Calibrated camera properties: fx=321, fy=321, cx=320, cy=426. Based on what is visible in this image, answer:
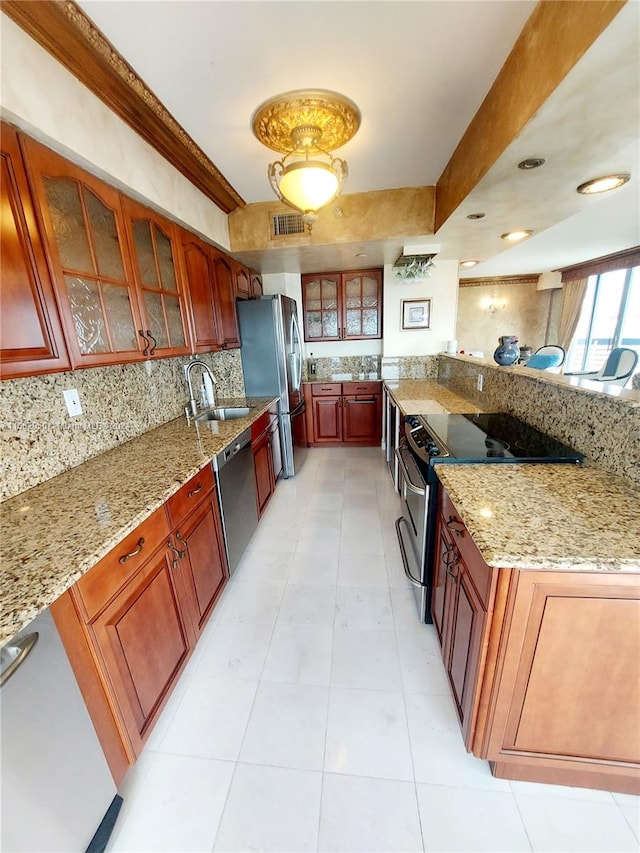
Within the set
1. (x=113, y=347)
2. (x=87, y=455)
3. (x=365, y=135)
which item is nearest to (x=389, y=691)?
(x=87, y=455)

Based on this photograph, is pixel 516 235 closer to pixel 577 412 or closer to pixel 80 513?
pixel 577 412

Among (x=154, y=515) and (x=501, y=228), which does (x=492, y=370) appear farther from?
(x=154, y=515)

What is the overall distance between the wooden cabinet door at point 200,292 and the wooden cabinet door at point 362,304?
2036 millimetres

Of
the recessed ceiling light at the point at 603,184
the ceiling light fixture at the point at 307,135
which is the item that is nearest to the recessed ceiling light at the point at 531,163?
the recessed ceiling light at the point at 603,184

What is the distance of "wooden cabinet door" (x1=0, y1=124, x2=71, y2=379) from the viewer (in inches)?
38.5

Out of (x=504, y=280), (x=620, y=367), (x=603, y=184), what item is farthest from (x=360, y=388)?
(x=504, y=280)

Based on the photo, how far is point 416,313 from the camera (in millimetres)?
3695

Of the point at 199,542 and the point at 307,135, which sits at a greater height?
the point at 307,135

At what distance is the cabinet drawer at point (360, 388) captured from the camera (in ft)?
12.8

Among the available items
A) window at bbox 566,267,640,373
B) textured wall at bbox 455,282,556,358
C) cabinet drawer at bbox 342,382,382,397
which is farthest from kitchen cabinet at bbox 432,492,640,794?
textured wall at bbox 455,282,556,358

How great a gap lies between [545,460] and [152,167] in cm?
234

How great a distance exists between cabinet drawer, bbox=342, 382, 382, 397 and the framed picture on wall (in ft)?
2.48

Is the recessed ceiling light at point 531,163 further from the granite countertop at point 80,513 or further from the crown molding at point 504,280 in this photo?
the crown molding at point 504,280

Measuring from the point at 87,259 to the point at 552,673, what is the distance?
2100 mm
